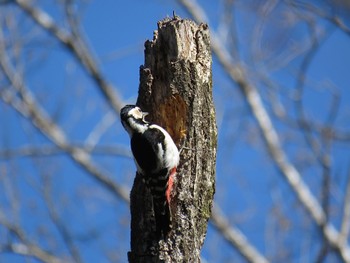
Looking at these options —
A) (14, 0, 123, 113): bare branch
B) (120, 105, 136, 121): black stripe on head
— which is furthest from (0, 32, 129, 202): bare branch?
(120, 105, 136, 121): black stripe on head

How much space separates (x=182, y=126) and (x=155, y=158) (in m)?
0.32

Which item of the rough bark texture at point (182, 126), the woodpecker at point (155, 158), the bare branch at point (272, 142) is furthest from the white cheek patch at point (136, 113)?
the bare branch at point (272, 142)

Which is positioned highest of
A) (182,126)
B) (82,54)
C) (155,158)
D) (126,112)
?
(82,54)

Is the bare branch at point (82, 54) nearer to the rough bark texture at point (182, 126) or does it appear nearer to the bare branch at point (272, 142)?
the bare branch at point (272, 142)

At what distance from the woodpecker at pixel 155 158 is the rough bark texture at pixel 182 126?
0.28 ft

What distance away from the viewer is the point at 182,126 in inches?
232

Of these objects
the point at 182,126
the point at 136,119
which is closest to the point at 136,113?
the point at 136,119

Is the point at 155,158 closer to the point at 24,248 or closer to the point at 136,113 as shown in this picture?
the point at 136,113

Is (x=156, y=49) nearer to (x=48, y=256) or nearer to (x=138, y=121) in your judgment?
(x=138, y=121)

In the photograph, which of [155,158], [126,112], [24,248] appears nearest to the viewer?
[155,158]

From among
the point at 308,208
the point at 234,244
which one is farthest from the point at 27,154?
the point at 308,208

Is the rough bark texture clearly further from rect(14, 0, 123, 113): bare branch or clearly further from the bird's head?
rect(14, 0, 123, 113): bare branch

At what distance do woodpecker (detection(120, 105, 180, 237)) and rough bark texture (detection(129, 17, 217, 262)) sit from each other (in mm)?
85

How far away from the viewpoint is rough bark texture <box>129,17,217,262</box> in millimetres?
5445
